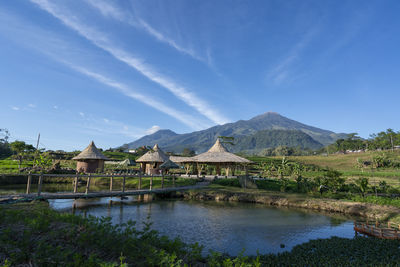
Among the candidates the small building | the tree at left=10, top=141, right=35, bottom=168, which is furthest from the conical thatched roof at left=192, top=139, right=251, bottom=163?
the tree at left=10, top=141, right=35, bottom=168

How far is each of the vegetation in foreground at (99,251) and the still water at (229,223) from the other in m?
2.26

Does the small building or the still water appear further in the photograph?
the small building

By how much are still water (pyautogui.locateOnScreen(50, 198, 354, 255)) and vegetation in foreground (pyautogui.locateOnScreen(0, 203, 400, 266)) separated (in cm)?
226

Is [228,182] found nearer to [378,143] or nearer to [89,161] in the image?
[89,161]

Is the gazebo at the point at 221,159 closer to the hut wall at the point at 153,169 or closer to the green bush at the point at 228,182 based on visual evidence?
the green bush at the point at 228,182

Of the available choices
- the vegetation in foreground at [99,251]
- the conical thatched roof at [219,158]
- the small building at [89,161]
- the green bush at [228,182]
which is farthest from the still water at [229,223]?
the small building at [89,161]

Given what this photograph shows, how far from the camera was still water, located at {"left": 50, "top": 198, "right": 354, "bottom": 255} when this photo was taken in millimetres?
10719

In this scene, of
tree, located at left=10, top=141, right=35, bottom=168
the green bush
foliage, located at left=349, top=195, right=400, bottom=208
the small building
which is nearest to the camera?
foliage, located at left=349, top=195, right=400, bottom=208

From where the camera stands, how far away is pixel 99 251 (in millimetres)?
5352

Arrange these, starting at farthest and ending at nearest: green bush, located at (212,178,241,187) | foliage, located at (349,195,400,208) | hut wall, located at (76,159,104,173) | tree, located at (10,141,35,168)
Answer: tree, located at (10,141,35,168) → hut wall, located at (76,159,104,173) → green bush, located at (212,178,241,187) → foliage, located at (349,195,400,208)

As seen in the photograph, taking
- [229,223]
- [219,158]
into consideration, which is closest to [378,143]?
[219,158]

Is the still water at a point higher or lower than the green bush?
lower

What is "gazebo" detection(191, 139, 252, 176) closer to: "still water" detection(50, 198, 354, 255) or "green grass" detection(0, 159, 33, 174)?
"still water" detection(50, 198, 354, 255)

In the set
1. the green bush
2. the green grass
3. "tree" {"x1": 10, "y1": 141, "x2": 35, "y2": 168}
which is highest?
"tree" {"x1": 10, "y1": 141, "x2": 35, "y2": 168}
